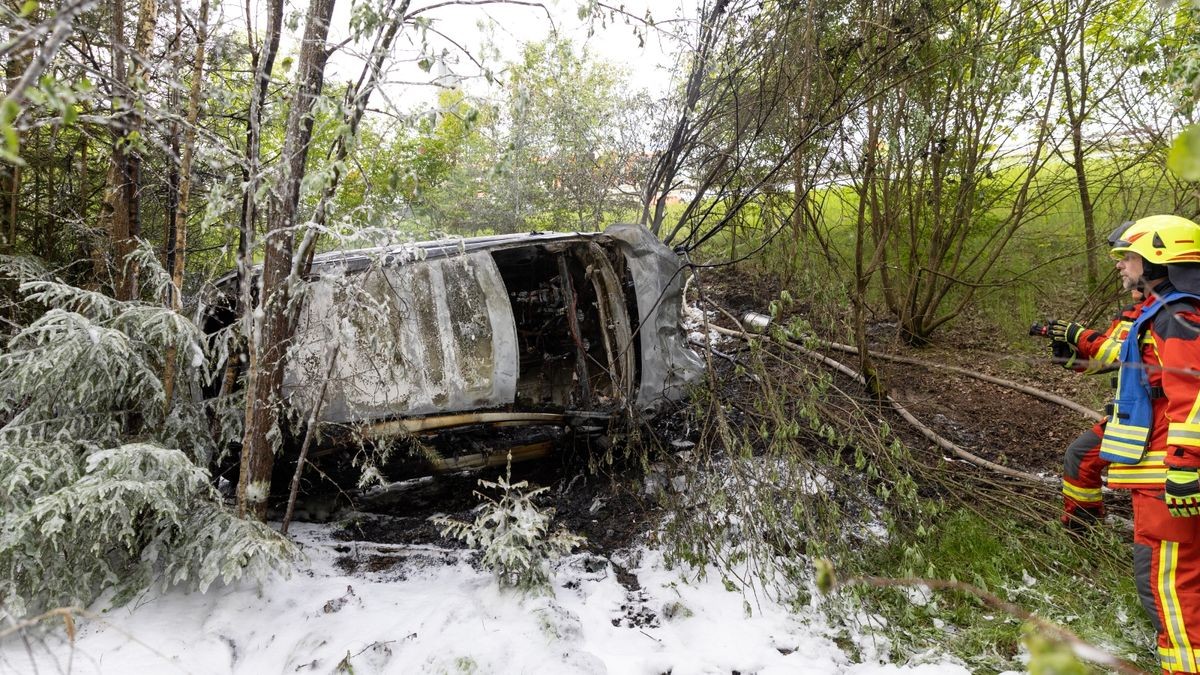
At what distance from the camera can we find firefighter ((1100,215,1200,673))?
8.37 feet

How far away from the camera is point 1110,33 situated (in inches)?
213

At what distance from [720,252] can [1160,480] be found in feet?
23.9

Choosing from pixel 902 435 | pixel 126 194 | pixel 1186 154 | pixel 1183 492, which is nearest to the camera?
pixel 1186 154

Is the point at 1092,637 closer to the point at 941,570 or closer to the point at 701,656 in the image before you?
the point at 941,570

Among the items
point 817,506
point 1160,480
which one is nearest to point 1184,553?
point 1160,480

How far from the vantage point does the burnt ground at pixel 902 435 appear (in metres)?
4.31

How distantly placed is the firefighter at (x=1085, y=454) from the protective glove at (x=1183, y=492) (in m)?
0.94

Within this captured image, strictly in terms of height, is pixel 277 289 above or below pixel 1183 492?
above

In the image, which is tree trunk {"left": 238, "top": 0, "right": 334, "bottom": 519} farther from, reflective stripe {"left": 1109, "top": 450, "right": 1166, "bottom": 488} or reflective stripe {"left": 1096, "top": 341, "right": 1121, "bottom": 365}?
reflective stripe {"left": 1096, "top": 341, "right": 1121, "bottom": 365}

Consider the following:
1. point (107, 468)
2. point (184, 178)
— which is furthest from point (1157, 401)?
point (184, 178)

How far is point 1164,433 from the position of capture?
9.14 ft

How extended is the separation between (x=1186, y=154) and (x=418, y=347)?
395cm

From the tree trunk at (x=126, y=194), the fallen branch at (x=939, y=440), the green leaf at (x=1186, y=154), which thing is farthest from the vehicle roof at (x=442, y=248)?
the green leaf at (x=1186, y=154)

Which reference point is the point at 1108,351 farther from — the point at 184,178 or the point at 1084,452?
the point at 184,178
